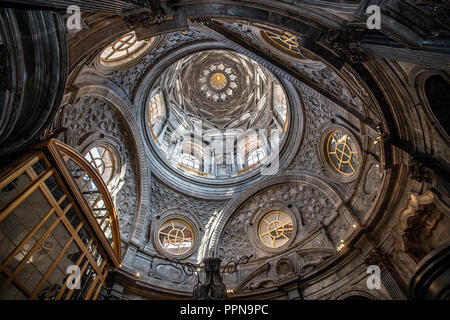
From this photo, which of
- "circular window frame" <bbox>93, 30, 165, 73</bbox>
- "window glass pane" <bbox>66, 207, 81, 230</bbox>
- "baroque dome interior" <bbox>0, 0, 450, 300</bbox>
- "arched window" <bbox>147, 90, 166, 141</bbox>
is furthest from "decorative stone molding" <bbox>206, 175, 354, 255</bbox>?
"circular window frame" <bbox>93, 30, 165, 73</bbox>

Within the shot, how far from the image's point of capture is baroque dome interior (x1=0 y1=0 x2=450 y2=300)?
17.7ft

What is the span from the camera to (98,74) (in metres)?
10.2

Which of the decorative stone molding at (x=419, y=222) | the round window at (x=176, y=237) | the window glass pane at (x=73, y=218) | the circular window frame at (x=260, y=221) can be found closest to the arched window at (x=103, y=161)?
the round window at (x=176, y=237)

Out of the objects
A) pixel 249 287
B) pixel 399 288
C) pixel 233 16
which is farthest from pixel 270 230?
pixel 233 16

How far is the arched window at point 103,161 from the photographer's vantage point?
1145 cm

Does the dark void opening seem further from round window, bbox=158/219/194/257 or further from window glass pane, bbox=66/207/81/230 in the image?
round window, bbox=158/219/194/257

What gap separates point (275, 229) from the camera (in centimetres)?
1382

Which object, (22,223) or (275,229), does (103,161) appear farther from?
(275,229)

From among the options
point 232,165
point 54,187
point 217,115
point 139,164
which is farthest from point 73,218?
point 217,115

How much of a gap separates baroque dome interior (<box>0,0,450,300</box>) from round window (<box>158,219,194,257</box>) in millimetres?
74

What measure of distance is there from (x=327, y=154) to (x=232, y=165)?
7.78 metres

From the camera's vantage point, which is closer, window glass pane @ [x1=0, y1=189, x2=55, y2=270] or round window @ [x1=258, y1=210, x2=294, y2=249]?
window glass pane @ [x1=0, y1=189, x2=55, y2=270]

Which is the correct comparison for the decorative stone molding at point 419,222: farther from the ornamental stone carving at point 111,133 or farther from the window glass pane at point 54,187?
the ornamental stone carving at point 111,133

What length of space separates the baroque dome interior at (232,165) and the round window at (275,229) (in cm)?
8
